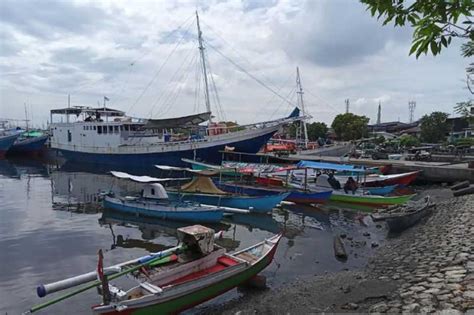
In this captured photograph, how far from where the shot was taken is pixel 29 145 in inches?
2338

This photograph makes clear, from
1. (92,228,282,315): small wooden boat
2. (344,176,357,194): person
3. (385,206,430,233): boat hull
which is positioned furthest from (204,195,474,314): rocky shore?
(344,176,357,194): person

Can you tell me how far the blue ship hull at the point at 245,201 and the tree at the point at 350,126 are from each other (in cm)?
4230

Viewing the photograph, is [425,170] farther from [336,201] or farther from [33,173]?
[33,173]

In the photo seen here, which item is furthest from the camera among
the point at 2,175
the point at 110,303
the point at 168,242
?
the point at 2,175

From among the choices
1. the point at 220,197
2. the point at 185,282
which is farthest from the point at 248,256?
the point at 220,197

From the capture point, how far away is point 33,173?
38.8m

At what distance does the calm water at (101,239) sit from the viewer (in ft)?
36.0

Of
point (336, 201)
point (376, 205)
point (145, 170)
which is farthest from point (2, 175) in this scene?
point (376, 205)

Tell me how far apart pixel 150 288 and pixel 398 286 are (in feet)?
18.6

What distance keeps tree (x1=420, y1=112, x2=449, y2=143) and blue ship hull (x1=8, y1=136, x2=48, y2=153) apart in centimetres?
5768

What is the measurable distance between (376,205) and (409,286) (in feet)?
44.3

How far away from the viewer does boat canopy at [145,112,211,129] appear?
38875 mm

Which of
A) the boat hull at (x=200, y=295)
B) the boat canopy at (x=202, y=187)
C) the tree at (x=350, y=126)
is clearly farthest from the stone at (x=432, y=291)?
the tree at (x=350, y=126)

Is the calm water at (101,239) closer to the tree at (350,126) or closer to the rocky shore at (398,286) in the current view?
the rocky shore at (398,286)
